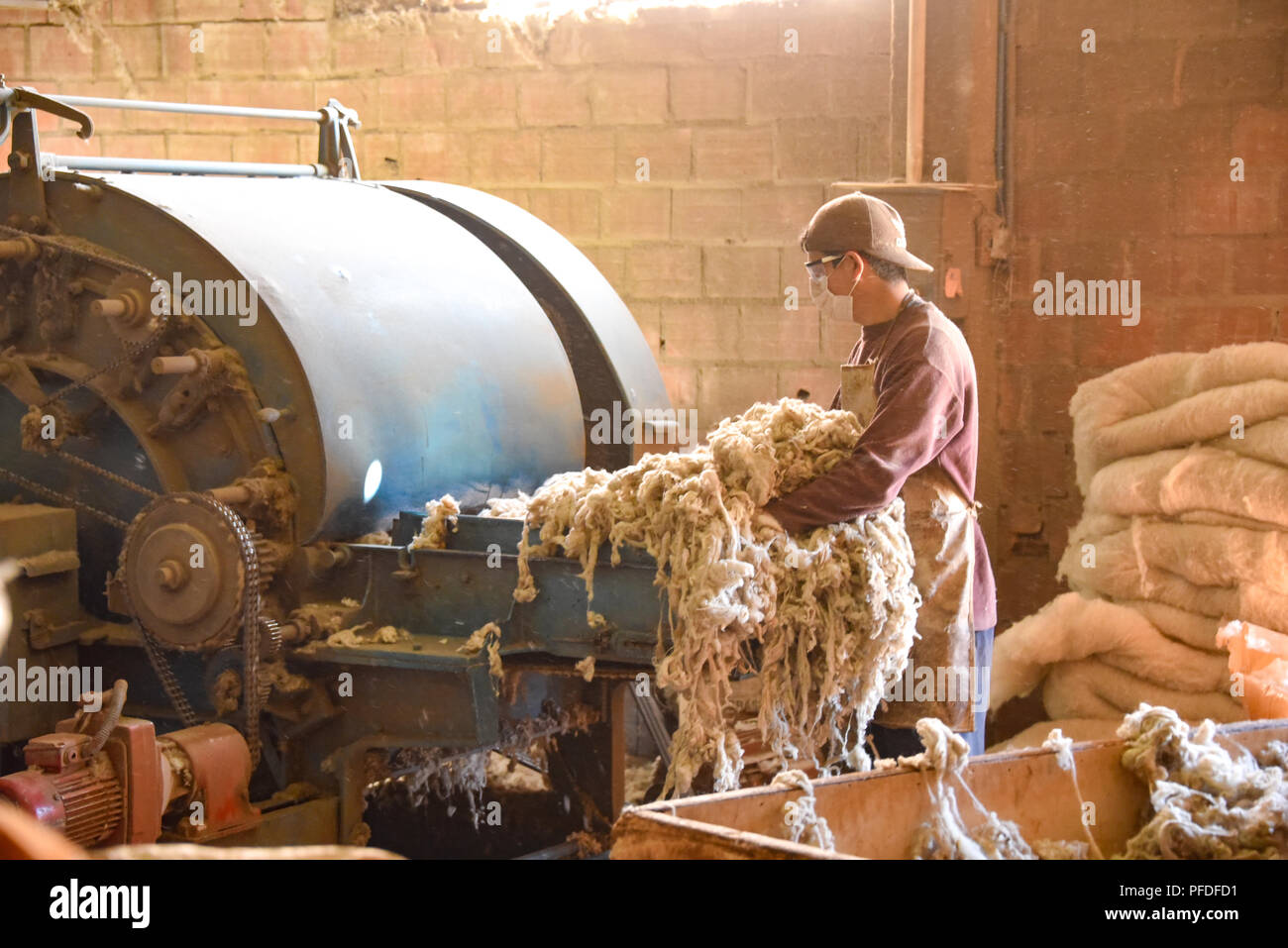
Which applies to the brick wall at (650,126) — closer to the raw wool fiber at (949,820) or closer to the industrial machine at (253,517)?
the industrial machine at (253,517)

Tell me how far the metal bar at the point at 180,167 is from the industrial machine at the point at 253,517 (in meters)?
0.06

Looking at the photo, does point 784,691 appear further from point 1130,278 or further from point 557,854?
point 1130,278

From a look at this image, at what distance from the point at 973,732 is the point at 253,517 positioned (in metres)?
1.94

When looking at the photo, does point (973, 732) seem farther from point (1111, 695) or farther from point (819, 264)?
point (1111, 695)

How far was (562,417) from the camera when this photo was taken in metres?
4.67

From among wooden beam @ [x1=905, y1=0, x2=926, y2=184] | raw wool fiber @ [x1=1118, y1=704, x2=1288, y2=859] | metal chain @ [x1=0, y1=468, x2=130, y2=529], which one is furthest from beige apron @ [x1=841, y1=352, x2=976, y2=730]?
wooden beam @ [x1=905, y1=0, x2=926, y2=184]

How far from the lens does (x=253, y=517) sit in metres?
3.79

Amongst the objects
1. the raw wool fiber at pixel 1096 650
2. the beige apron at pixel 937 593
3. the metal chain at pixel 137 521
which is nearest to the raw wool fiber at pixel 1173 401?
Answer: the raw wool fiber at pixel 1096 650

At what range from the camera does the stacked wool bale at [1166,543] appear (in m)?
4.85

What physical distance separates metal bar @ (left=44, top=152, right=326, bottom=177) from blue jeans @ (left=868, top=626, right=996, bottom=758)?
268 cm

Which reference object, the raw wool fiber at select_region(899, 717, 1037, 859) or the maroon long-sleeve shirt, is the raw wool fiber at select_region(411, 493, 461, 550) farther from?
the raw wool fiber at select_region(899, 717, 1037, 859)

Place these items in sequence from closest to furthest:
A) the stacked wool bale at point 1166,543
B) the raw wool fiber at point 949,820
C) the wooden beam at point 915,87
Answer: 1. the raw wool fiber at point 949,820
2. the stacked wool bale at point 1166,543
3. the wooden beam at point 915,87
